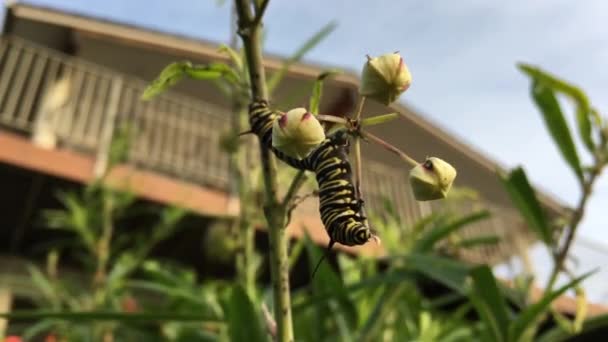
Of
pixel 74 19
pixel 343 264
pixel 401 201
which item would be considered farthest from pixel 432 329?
pixel 74 19

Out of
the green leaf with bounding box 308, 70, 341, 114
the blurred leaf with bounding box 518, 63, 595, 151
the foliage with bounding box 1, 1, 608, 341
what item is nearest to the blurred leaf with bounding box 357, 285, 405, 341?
the foliage with bounding box 1, 1, 608, 341

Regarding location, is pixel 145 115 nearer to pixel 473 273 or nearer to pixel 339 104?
pixel 339 104

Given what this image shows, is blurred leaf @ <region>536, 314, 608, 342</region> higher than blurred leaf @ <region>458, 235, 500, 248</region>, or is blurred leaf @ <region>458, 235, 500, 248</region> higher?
blurred leaf @ <region>458, 235, 500, 248</region>

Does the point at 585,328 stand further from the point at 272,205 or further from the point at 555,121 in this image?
the point at 272,205

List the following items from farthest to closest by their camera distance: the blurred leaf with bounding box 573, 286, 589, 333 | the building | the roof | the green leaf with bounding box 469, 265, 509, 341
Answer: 1. the roof
2. the building
3. the blurred leaf with bounding box 573, 286, 589, 333
4. the green leaf with bounding box 469, 265, 509, 341

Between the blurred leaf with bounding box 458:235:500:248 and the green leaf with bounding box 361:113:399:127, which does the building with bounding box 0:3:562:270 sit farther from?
the green leaf with bounding box 361:113:399:127

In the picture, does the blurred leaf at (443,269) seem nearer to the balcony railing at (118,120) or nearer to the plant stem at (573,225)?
the plant stem at (573,225)
